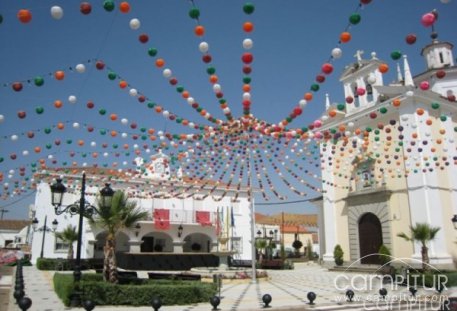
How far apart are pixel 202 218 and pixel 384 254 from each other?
16334 millimetres

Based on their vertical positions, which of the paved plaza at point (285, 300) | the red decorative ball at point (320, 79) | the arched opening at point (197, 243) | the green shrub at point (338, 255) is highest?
the red decorative ball at point (320, 79)

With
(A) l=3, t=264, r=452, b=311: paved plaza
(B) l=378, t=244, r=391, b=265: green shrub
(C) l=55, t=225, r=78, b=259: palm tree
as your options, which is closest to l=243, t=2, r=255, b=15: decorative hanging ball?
(A) l=3, t=264, r=452, b=311: paved plaza

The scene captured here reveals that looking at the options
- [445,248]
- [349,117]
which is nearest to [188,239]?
[349,117]

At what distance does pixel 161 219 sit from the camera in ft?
106

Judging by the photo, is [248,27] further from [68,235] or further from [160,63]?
[68,235]

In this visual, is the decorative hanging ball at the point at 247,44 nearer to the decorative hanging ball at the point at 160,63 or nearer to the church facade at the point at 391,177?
the decorative hanging ball at the point at 160,63

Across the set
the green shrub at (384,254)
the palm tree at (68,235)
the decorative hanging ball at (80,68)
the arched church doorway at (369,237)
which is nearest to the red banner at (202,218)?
the palm tree at (68,235)

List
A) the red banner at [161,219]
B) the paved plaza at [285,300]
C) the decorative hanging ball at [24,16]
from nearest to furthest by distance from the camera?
the decorative hanging ball at [24,16], the paved plaza at [285,300], the red banner at [161,219]

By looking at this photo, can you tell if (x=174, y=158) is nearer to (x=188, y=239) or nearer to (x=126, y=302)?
(x=126, y=302)

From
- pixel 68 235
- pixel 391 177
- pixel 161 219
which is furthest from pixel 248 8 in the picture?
pixel 161 219

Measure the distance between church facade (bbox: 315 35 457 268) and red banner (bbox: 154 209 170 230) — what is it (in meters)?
13.4

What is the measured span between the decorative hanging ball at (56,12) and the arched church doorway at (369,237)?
22639mm

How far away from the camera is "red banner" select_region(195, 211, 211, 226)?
33.8m

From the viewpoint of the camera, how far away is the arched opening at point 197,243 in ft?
119
